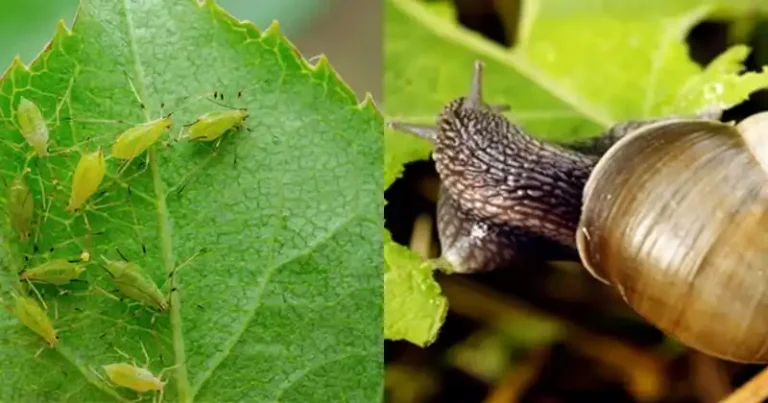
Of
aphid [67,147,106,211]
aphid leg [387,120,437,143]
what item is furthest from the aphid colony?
aphid leg [387,120,437,143]

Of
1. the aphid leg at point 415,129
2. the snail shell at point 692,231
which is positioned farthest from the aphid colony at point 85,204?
the snail shell at point 692,231

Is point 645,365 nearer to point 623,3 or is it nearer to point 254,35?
point 623,3

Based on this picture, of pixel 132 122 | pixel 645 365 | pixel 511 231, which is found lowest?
pixel 645 365

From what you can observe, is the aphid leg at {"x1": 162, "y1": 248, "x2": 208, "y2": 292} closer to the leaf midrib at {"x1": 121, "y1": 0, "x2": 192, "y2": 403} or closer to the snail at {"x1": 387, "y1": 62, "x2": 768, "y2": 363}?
the leaf midrib at {"x1": 121, "y1": 0, "x2": 192, "y2": 403}

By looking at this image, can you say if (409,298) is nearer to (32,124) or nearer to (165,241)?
(165,241)

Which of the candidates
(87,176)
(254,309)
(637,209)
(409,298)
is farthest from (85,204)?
(637,209)

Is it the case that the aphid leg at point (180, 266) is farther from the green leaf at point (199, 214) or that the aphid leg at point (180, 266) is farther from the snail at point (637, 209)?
the snail at point (637, 209)

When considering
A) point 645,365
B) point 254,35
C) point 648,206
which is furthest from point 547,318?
point 254,35
